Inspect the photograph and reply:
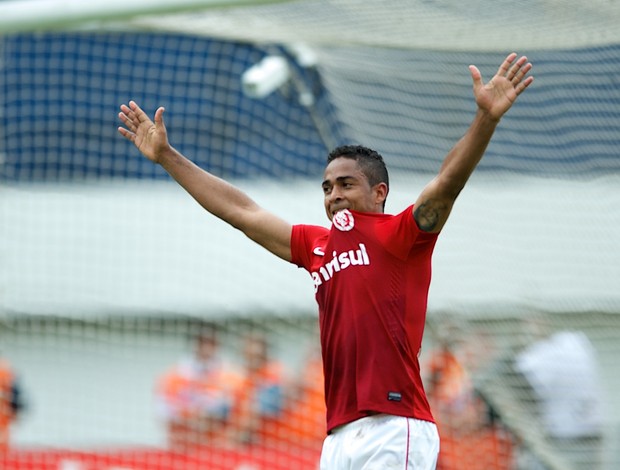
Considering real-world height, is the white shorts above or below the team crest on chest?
below

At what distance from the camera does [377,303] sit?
13.8ft

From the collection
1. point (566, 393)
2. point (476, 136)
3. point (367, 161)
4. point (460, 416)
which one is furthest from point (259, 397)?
point (476, 136)

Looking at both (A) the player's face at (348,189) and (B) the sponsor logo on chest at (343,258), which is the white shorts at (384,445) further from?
(A) the player's face at (348,189)

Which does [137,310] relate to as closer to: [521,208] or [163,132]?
[521,208]

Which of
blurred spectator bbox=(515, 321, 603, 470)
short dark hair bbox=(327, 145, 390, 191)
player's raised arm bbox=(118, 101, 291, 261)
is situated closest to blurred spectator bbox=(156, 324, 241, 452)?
blurred spectator bbox=(515, 321, 603, 470)

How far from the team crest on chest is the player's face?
0.05 metres

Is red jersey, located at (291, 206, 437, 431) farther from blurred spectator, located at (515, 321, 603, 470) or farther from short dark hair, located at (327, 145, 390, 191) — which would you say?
blurred spectator, located at (515, 321, 603, 470)

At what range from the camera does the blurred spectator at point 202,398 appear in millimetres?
7992

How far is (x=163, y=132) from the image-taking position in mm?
4859

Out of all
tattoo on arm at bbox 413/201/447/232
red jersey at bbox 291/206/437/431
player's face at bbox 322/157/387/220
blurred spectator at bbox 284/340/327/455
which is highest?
blurred spectator at bbox 284/340/327/455

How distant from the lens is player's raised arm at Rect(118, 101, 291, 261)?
15.7 ft

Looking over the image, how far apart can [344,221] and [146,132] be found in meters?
1.08

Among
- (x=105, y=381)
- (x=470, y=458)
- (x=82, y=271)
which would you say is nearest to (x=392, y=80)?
(x=470, y=458)

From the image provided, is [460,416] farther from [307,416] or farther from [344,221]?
[344,221]
